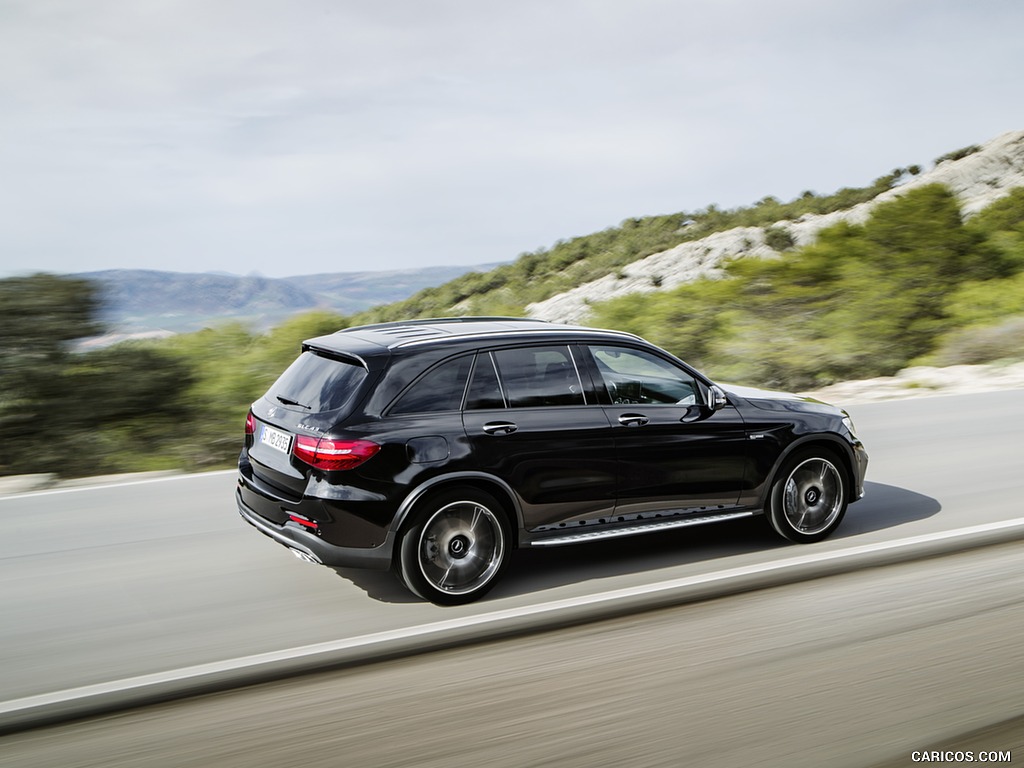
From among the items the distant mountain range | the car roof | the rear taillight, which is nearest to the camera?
the rear taillight

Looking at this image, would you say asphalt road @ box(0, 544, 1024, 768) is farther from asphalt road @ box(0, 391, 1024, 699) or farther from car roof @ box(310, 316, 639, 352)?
car roof @ box(310, 316, 639, 352)

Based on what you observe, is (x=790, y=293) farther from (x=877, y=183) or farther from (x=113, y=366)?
(x=877, y=183)

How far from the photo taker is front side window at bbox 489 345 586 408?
19.6ft

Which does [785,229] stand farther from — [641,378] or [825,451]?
[641,378]

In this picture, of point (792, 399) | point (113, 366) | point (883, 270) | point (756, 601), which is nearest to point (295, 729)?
point (756, 601)

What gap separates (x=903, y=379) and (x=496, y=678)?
42.5ft

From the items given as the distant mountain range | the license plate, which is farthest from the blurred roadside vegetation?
the license plate

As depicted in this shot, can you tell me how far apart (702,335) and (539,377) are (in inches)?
453

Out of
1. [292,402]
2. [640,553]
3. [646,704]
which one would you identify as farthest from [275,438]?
[646,704]

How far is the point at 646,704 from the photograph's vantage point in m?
4.49

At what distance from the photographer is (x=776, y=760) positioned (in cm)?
396

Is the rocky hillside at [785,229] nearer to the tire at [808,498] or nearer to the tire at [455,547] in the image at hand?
the tire at [808,498]

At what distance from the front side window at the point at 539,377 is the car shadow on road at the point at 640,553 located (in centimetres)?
96

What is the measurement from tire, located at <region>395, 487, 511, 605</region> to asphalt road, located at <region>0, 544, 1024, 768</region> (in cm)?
61
